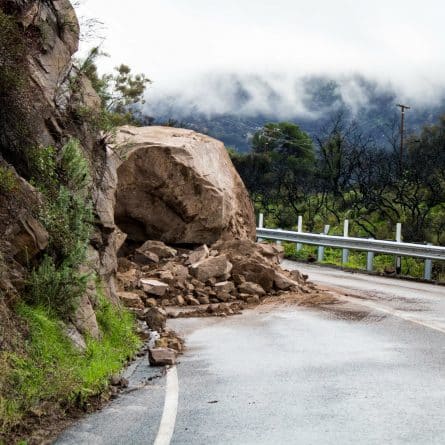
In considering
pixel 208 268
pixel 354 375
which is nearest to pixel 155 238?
pixel 208 268

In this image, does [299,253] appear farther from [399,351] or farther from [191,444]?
[191,444]

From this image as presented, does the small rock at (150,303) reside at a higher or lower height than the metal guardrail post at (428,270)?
lower

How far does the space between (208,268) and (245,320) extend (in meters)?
3.30

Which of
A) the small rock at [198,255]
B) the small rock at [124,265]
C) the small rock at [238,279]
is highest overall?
the small rock at [198,255]

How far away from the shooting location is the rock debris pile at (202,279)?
16.3 m

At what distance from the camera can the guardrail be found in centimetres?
2242

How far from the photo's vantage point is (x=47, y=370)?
827cm

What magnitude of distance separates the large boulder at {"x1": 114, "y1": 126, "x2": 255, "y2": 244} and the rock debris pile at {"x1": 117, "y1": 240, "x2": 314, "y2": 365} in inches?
38.5

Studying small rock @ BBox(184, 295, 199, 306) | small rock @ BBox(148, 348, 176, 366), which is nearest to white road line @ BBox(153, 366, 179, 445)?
small rock @ BBox(148, 348, 176, 366)

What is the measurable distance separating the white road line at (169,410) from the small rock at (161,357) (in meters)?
0.28

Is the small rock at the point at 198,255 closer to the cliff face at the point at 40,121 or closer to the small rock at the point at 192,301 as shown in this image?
the small rock at the point at 192,301

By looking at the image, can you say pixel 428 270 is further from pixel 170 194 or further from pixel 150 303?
pixel 150 303

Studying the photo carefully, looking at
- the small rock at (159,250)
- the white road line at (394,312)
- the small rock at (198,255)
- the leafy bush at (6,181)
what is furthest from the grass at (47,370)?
the small rock at (159,250)

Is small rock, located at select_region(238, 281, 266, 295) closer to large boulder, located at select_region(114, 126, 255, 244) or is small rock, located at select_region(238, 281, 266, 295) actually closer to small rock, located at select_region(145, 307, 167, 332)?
small rock, located at select_region(145, 307, 167, 332)
